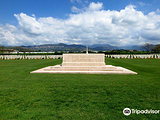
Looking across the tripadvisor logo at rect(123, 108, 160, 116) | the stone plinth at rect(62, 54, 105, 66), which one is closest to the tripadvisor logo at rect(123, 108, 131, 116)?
the tripadvisor logo at rect(123, 108, 160, 116)

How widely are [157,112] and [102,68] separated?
664 cm

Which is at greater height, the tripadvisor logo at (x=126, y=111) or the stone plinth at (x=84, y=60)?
the stone plinth at (x=84, y=60)

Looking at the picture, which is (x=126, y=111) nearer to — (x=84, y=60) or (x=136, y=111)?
(x=136, y=111)

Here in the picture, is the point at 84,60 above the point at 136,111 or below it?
above

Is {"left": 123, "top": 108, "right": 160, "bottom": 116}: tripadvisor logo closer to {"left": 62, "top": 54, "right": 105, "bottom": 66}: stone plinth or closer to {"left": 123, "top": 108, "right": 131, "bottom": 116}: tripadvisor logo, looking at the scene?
{"left": 123, "top": 108, "right": 131, "bottom": 116}: tripadvisor logo

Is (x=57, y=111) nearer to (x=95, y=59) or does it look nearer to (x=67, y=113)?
(x=67, y=113)

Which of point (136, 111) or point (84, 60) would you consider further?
point (84, 60)

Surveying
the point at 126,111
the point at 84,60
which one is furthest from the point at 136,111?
the point at 84,60

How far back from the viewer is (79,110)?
3049 millimetres

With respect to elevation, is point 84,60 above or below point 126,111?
above

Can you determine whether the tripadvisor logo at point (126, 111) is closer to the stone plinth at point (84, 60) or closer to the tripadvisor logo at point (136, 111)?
the tripadvisor logo at point (136, 111)

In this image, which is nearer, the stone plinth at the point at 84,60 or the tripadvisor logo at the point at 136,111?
the tripadvisor logo at the point at 136,111

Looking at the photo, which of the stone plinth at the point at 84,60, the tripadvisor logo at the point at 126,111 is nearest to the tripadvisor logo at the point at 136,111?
the tripadvisor logo at the point at 126,111

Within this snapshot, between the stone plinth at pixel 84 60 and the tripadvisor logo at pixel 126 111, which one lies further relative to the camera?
the stone plinth at pixel 84 60
